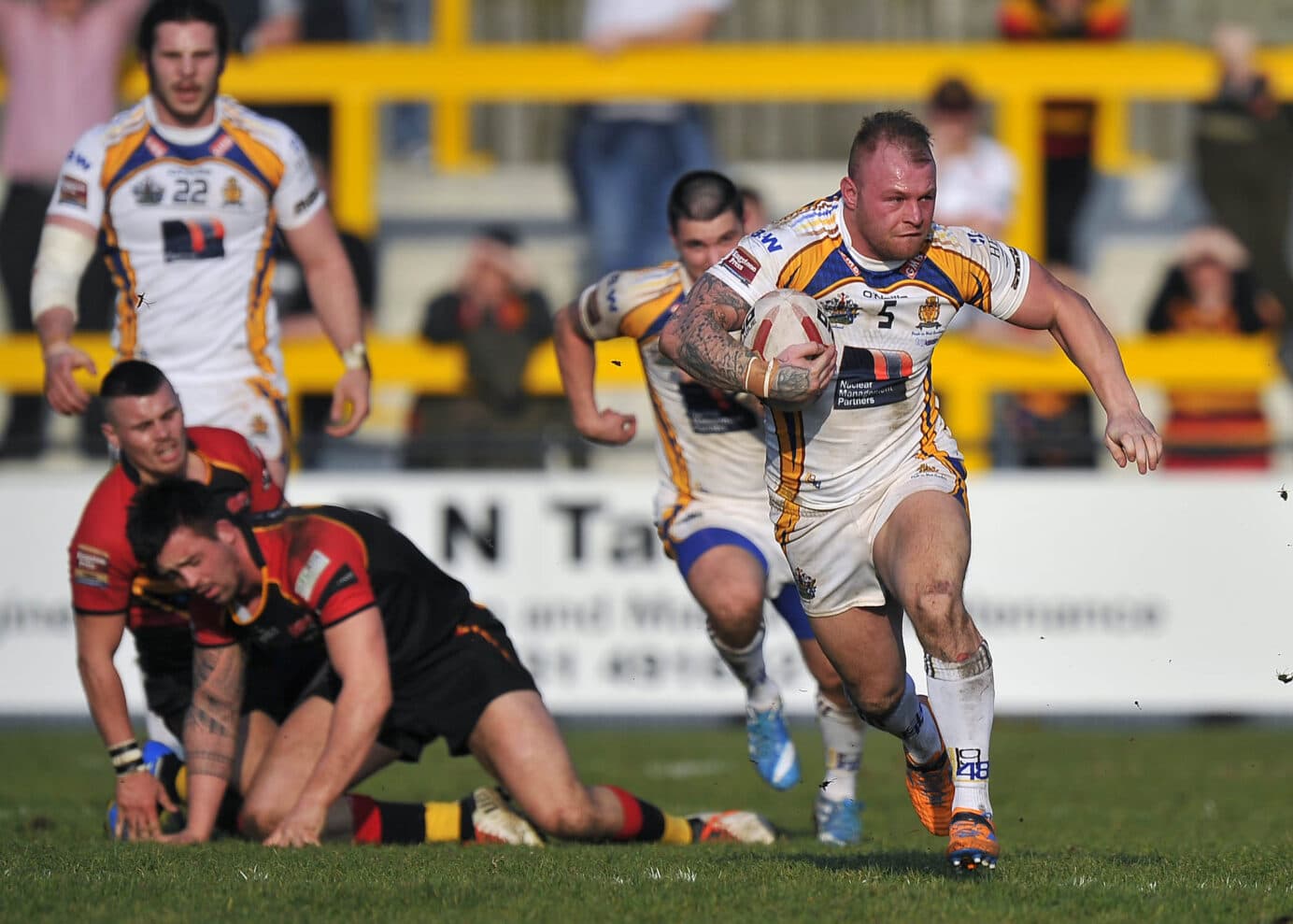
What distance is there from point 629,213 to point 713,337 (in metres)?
8.88

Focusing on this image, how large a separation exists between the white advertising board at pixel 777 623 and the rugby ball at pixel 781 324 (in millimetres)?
6748

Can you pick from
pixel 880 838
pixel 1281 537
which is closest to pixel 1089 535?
pixel 1281 537

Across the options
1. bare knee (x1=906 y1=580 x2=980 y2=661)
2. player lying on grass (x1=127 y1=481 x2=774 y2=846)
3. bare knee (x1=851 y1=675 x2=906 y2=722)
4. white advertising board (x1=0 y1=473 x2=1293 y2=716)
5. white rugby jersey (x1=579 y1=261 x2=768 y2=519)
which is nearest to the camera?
bare knee (x1=906 y1=580 x2=980 y2=661)

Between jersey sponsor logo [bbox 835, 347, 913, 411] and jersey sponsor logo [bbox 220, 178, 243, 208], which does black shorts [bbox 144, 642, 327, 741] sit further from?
jersey sponsor logo [bbox 835, 347, 913, 411]

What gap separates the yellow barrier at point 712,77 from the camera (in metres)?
15.3

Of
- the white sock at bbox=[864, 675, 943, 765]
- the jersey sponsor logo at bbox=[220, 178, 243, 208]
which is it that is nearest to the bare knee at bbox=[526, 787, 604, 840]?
the white sock at bbox=[864, 675, 943, 765]

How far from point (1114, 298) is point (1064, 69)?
2.02m

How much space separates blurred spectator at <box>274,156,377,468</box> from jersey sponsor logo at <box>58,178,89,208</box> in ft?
17.2

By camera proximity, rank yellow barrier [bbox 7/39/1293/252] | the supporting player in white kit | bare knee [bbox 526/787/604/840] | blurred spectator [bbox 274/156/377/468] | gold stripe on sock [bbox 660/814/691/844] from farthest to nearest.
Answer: yellow barrier [bbox 7/39/1293/252] < blurred spectator [bbox 274/156/377/468] < the supporting player in white kit < gold stripe on sock [bbox 660/814/691/844] < bare knee [bbox 526/787/604/840]

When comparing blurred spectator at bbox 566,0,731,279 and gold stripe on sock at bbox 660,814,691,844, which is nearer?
gold stripe on sock at bbox 660,814,691,844

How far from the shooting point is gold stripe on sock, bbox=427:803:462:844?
25.5 ft

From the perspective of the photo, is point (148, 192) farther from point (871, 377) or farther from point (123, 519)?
point (871, 377)

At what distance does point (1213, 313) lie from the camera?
14.7m

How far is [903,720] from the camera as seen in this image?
6.62 m
